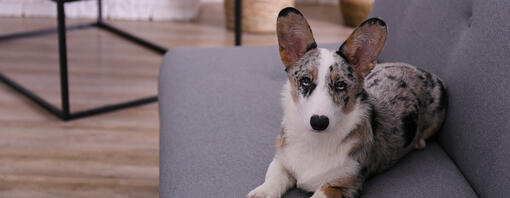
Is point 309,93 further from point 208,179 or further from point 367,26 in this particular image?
point 208,179

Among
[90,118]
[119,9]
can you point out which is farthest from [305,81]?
[119,9]

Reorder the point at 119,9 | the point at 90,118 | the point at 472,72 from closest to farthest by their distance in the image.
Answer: the point at 472,72 < the point at 90,118 < the point at 119,9

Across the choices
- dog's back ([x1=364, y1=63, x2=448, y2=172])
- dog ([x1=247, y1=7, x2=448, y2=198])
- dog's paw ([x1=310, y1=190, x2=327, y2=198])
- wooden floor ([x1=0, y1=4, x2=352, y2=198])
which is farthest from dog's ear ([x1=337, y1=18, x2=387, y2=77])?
wooden floor ([x1=0, y1=4, x2=352, y2=198])

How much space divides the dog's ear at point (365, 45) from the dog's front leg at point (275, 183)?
266mm

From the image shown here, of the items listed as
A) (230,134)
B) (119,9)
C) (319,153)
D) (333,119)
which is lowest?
(119,9)

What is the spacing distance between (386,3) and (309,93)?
92 centimetres

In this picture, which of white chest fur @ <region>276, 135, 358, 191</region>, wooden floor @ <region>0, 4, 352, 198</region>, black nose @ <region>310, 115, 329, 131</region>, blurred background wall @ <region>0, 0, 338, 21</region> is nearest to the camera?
black nose @ <region>310, 115, 329, 131</region>

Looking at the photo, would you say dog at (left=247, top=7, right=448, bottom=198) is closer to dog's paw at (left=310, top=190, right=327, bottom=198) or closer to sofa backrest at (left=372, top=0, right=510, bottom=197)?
dog's paw at (left=310, top=190, right=327, bottom=198)

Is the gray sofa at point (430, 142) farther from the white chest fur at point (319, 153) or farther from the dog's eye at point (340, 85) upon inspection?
the dog's eye at point (340, 85)

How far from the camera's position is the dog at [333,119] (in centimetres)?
129

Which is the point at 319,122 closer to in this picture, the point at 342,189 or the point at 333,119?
the point at 333,119

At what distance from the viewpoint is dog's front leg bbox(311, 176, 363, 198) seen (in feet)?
4.29

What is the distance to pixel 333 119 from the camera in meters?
1.28

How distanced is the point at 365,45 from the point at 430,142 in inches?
16.8
